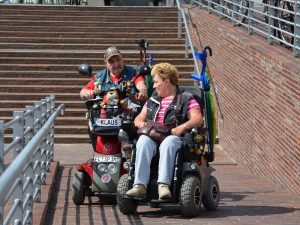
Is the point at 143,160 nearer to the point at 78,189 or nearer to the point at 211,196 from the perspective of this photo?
the point at 211,196

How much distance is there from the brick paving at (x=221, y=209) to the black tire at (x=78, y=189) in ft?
0.23

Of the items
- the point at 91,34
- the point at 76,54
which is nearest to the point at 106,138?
the point at 76,54

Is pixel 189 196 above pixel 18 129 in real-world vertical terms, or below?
below

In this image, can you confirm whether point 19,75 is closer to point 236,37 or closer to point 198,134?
point 236,37

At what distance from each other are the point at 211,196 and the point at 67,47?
13.4m

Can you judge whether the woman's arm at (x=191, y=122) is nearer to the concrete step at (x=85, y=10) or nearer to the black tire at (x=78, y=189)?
the black tire at (x=78, y=189)

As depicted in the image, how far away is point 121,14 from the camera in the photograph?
79.5ft

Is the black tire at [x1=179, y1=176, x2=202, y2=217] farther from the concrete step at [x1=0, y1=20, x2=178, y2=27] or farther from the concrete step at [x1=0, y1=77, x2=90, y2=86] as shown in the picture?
the concrete step at [x1=0, y1=20, x2=178, y2=27]

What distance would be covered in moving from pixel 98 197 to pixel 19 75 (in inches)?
416

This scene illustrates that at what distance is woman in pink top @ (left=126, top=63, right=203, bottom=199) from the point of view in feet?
28.3

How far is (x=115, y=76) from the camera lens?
1003cm

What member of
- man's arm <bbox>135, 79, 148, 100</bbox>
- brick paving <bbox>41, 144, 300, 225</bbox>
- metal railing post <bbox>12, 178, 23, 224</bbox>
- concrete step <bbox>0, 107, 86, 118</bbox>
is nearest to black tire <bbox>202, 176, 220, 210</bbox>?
brick paving <bbox>41, 144, 300, 225</bbox>

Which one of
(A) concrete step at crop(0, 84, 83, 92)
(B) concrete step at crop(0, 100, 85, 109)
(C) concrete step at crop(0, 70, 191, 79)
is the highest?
(C) concrete step at crop(0, 70, 191, 79)

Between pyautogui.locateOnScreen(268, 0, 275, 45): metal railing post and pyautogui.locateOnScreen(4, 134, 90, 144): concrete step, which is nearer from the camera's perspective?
pyautogui.locateOnScreen(268, 0, 275, 45): metal railing post
